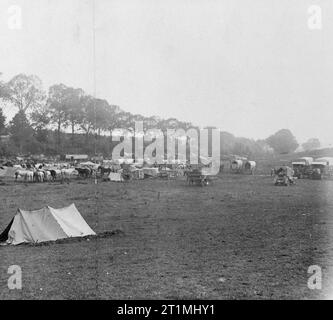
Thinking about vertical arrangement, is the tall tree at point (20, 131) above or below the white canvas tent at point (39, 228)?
above

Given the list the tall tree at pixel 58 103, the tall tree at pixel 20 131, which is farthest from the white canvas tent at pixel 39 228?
the tall tree at pixel 58 103

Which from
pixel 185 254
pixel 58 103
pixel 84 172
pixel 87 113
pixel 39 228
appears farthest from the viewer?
pixel 87 113

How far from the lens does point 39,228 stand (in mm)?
14781

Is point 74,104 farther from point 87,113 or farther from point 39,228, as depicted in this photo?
point 39,228

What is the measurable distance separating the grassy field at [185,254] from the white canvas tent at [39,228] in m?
0.69

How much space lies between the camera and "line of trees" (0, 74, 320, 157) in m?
71.4

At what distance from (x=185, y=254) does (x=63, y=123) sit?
73.7 metres

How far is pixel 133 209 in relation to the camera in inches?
862

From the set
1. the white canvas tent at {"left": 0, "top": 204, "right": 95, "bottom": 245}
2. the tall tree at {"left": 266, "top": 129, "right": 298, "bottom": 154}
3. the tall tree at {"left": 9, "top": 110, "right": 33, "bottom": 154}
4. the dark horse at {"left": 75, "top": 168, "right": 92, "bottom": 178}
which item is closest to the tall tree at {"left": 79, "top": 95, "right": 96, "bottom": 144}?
the tall tree at {"left": 9, "top": 110, "right": 33, "bottom": 154}

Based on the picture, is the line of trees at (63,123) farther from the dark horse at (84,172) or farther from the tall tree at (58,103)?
the dark horse at (84,172)

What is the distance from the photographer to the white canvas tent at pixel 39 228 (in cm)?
1457

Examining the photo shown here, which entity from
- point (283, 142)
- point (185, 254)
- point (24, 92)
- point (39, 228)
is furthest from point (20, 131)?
point (185, 254)
